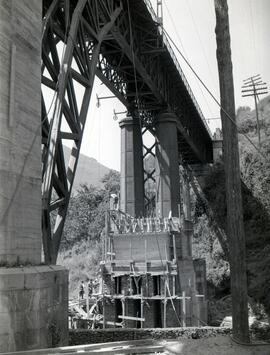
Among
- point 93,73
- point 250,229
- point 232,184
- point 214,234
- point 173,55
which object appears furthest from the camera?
point 214,234

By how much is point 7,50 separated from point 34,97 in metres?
0.93

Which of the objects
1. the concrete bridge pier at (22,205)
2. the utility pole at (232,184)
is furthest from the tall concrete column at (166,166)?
the concrete bridge pier at (22,205)

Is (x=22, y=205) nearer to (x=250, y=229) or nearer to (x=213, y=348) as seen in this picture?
(x=213, y=348)

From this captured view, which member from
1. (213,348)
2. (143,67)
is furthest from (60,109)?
(143,67)

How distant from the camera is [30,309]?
20.4 feet

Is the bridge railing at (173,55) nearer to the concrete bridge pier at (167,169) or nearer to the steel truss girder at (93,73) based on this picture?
the steel truss girder at (93,73)

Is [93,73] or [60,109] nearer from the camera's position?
[60,109]

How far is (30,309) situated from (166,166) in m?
24.0

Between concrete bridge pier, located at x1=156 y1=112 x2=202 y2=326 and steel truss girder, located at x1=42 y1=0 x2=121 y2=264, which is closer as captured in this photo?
steel truss girder, located at x1=42 y1=0 x2=121 y2=264

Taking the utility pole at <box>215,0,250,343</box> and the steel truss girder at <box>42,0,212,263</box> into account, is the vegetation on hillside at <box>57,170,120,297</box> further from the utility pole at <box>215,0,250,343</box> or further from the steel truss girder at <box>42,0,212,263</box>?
the utility pole at <box>215,0,250,343</box>

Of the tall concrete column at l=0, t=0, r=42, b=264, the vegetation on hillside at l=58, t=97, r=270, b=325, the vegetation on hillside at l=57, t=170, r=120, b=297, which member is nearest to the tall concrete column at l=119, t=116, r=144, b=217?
the vegetation on hillside at l=58, t=97, r=270, b=325

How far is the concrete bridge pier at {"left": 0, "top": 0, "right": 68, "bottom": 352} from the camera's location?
6.10 metres

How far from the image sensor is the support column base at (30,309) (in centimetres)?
595

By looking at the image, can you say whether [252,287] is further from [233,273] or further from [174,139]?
[233,273]
